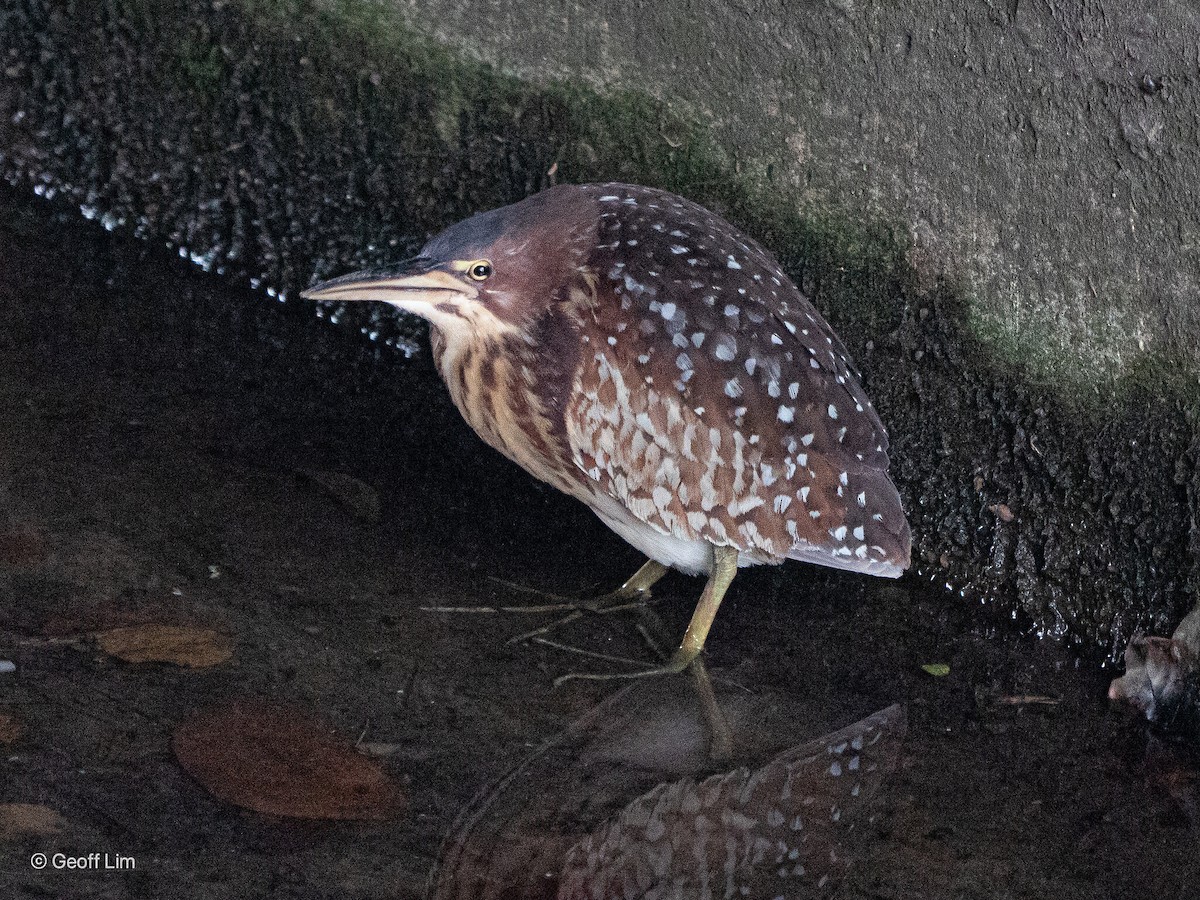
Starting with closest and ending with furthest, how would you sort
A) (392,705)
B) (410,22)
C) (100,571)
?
(392,705), (100,571), (410,22)

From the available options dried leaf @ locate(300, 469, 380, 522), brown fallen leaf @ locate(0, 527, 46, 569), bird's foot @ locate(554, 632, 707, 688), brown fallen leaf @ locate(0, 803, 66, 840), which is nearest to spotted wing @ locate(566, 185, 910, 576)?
bird's foot @ locate(554, 632, 707, 688)

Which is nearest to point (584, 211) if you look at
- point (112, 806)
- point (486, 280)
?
point (486, 280)

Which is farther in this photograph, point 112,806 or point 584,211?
point 584,211

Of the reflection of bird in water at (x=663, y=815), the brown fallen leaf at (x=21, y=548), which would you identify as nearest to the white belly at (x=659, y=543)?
the reflection of bird in water at (x=663, y=815)

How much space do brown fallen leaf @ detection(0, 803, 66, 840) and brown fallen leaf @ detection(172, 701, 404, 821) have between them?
29cm

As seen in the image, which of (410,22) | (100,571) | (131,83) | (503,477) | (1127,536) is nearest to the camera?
(100,571)

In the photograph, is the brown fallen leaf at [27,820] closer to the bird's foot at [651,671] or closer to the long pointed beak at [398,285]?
the bird's foot at [651,671]

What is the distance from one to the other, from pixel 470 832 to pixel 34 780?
0.90 m

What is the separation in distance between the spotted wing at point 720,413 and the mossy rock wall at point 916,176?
1.74 ft

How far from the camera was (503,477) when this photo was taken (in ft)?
14.3

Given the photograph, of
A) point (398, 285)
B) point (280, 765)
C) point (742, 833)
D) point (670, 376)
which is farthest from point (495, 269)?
point (742, 833)

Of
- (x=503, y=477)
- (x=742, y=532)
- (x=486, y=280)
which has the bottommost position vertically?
(x=503, y=477)

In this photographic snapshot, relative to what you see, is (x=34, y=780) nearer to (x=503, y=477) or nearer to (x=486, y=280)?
(x=486, y=280)

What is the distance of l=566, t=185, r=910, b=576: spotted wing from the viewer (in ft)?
11.4
